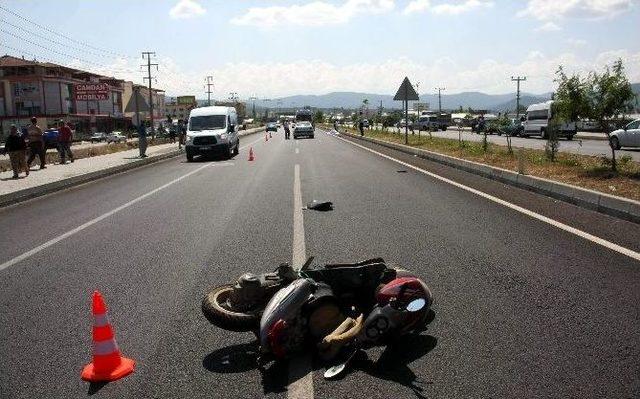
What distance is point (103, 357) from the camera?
3.73m

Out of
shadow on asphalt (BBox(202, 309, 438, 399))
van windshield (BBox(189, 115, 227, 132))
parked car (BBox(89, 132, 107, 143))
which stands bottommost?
parked car (BBox(89, 132, 107, 143))

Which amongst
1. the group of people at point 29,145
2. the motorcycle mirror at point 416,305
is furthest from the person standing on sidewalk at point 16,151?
the motorcycle mirror at point 416,305

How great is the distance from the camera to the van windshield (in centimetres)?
2738

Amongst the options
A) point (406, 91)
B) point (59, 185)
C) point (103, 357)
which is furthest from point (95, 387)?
point (406, 91)

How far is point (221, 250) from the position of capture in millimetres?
7098

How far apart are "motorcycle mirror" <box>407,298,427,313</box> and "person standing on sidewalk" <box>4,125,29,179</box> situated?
1668 centimetres

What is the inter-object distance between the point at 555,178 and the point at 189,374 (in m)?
12.2

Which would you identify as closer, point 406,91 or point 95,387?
point 95,387

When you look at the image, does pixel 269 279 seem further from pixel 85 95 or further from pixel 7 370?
pixel 85 95

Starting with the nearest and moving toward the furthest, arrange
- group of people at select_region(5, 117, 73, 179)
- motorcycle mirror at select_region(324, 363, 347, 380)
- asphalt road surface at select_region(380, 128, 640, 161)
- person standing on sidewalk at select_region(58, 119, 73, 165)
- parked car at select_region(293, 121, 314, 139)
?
1. motorcycle mirror at select_region(324, 363, 347, 380)
2. group of people at select_region(5, 117, 73, 179)
3. person standing on sidewalk at select_region(58, 119, 73, 165)
4. asphalt road surface at select_region(380, 128, 640, 161)
5. parked car at select_region(293, 121, 314, 139)

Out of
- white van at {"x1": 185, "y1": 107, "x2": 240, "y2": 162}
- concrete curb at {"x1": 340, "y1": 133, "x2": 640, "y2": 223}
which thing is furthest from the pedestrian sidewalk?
concrete curb at {"x1": 340, "y1": 133, "x2": 640, "y2": 223}

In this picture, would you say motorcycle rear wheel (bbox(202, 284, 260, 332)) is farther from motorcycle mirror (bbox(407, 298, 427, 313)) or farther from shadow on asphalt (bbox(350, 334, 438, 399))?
motorcycle mirror (bbox(407, 298, 427, 313))

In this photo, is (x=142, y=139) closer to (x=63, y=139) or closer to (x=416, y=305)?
(x=63, y=139)

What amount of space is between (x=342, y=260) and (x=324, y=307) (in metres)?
2.36
